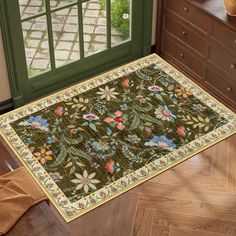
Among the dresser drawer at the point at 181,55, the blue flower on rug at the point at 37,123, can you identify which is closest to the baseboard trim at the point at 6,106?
the blue flower on rug at the point at 37,123

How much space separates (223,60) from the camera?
427cm

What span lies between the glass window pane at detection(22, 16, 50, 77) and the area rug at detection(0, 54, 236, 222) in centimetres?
26

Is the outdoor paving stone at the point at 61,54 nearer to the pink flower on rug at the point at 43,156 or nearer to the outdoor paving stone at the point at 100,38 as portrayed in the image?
the outdoor paving stone at the point at 100,38

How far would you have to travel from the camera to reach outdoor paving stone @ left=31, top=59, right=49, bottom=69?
4.48 meters

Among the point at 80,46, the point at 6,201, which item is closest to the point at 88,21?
the point at 80,46

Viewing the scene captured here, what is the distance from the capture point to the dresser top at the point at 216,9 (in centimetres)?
410

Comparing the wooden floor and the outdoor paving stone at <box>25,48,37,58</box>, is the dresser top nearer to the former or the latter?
the wooden floor

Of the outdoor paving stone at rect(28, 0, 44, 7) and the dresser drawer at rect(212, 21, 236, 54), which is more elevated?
the outdoor paving stone at rect(28, 0, 44, 7)

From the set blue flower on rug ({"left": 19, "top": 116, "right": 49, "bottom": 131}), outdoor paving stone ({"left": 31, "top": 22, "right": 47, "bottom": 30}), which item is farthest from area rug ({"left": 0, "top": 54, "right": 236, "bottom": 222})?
outdoor paving stone ({"left": 31, "top": 22, "right": 47, "bottom": 30})

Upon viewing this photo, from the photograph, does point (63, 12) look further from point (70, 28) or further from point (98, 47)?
point (98, 47)

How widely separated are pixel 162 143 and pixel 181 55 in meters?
1.00

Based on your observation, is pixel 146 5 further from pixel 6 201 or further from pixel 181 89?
pixel 6 201

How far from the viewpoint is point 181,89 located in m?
4.57

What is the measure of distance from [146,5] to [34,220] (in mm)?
2389
